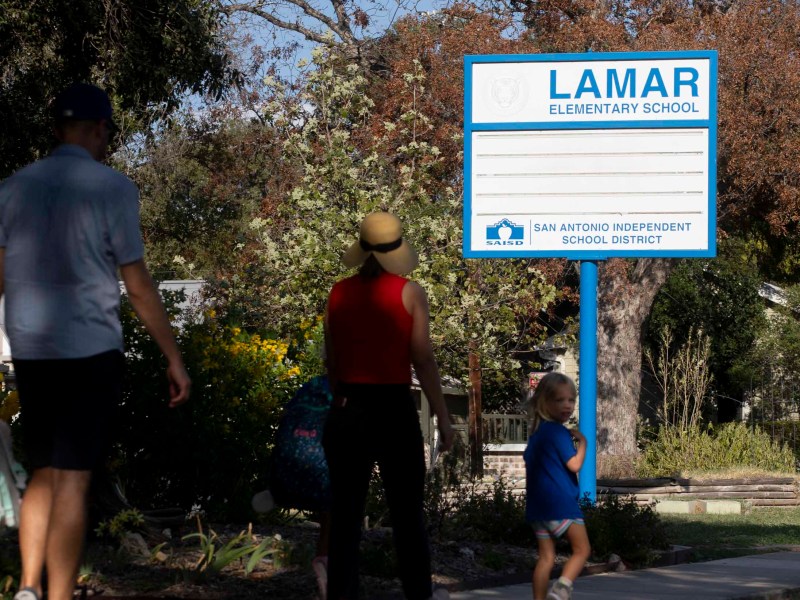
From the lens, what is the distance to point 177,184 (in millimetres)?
32688

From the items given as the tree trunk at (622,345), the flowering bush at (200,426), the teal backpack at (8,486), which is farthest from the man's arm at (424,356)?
the tree trunk at (622,345)

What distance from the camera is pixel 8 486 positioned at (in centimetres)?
620

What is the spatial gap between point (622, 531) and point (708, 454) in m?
17.3

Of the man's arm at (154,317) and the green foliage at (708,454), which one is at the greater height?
the man's arm at (154,317)

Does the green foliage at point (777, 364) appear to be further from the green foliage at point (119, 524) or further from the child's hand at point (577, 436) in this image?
the green foliage at point (119, 524)

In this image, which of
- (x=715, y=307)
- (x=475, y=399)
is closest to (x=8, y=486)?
(x=475, y=399)

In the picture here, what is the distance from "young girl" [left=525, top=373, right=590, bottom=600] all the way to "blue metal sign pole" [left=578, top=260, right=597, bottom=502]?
14.5ft

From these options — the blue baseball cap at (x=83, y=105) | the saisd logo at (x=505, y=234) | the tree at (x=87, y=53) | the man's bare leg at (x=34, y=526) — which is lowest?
the man's bare leg at (x=34, y=526)

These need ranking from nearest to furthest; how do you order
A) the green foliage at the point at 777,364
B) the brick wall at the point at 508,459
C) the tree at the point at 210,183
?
1. the brick wall at the point at 508,459
2. the tree at the point at 210,183
3. the green foliage at the point at 777,364

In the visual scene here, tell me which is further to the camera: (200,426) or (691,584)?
(200,426)

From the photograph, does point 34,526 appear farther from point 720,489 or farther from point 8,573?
point 720,489

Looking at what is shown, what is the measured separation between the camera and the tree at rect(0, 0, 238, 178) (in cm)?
1286

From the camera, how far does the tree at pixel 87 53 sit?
42.2ft

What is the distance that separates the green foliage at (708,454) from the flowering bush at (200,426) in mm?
16395
